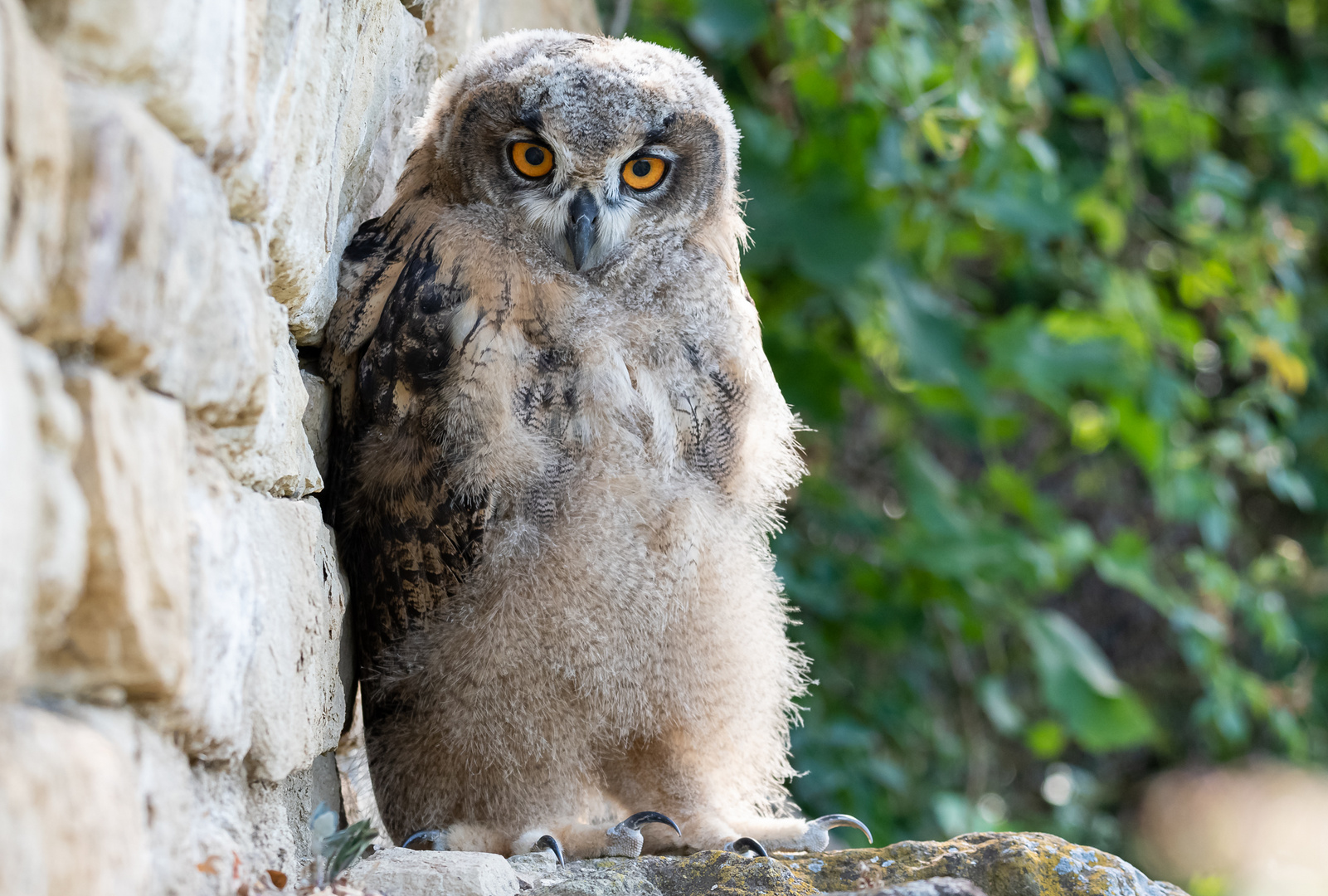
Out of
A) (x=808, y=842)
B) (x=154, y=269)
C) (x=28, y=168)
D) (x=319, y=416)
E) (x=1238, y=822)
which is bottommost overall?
(x=1238, y=822)

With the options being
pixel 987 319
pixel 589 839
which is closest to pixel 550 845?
pixel 589 839

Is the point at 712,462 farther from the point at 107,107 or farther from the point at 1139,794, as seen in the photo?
the point at 1139,794

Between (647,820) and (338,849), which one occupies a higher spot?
(338,849)

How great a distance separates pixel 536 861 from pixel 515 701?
253mm

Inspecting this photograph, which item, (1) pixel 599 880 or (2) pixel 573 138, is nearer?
(1) pixel 599 880

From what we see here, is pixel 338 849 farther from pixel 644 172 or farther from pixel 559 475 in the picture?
pixel 644 172

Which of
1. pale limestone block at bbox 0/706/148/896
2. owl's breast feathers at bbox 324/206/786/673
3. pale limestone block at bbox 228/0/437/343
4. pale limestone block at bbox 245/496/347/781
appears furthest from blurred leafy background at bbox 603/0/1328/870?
pale limestone block at bbox 0/706/148/896

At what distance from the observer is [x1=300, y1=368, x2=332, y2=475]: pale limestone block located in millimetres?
1815

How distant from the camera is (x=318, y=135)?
4.66 ft

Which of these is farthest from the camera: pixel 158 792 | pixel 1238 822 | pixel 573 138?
pixel 1238 822

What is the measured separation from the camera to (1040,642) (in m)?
3.87

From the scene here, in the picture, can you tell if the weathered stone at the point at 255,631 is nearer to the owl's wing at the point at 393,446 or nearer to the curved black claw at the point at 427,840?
the owl's wing at the point at 393,446

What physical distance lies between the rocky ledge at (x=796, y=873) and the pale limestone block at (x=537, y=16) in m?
1.92

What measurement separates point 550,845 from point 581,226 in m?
1.04
